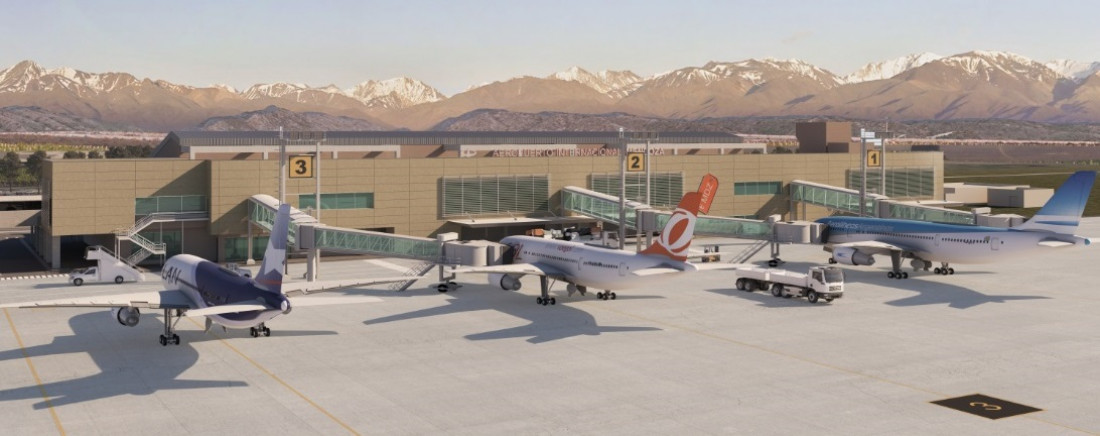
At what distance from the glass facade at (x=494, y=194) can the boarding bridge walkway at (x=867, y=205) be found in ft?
107

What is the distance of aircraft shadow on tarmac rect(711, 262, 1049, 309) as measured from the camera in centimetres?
7056

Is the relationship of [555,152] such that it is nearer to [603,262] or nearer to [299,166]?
[299,166]

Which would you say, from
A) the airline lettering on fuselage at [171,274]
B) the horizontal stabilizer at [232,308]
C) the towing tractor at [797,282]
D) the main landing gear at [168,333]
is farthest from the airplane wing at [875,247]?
the main landing gear at [168,333]

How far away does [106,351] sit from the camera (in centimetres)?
5472

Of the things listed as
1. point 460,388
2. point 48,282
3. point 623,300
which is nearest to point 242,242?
point 48,282

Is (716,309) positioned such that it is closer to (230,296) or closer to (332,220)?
(230,296)

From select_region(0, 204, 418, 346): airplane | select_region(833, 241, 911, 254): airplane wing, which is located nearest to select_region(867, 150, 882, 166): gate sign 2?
select_region(833, 241, 911, 254): airplane wing

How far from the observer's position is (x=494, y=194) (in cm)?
11200

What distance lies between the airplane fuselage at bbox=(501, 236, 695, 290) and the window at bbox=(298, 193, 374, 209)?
33.1 metres

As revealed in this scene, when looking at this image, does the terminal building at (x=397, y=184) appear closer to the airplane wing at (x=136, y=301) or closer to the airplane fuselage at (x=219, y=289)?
the airplane fuselage at (x=219, y=289)

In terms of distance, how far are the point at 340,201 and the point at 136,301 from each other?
162ft

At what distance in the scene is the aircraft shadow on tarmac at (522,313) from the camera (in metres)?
59.6

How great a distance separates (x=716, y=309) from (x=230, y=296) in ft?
100

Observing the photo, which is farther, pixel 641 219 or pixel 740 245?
pixel 740 245
